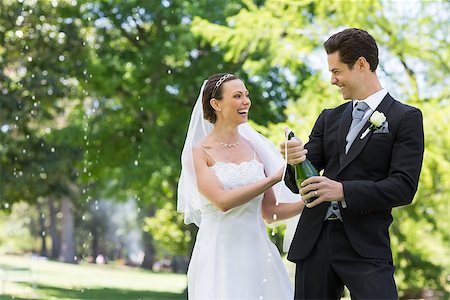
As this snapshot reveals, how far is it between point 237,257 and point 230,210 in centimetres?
24

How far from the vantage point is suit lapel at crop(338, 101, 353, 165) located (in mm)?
3154

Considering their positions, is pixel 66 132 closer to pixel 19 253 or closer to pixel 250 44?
pixel 250 44

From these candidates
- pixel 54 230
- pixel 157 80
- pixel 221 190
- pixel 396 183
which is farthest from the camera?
pixel 54 230

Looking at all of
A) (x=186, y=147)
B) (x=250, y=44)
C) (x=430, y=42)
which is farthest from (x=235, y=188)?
(x=250, y=44)

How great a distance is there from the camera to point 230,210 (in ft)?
13.6

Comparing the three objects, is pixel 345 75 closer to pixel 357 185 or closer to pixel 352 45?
pixel 352 45

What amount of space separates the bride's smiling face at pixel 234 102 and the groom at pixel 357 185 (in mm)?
897

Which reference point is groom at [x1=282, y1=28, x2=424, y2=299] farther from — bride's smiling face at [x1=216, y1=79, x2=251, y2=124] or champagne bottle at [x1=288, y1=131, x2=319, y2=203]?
bride's smiling face at [x1=216, y1=79, x2=251, y2=124]

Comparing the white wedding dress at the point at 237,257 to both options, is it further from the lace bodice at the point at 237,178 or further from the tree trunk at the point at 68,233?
the tree trunk at the point at 68,233

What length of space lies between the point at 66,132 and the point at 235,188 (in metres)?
15.2

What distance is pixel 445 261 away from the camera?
2017cm

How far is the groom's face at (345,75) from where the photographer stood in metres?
3.12

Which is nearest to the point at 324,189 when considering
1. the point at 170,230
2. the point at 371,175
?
the point at 371,175

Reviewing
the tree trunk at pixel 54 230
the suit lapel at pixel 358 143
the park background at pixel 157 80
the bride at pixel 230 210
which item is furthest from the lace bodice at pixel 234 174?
the tree trunk at pixel 54 230
